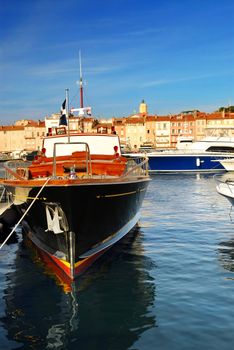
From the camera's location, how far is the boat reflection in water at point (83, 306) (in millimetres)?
7934

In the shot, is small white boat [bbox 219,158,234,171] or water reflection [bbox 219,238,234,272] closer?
water reflection [bbox 219,238,234,272]

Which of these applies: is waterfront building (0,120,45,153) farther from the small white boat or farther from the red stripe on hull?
the red stripe on hull

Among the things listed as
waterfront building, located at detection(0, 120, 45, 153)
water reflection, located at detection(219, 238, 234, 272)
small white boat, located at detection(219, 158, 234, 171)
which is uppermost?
waterfront building, located at detection(0, 120, 45, 153)

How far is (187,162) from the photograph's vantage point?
2210 inches

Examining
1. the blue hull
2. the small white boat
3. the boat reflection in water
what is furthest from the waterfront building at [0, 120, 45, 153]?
the boat reflection in water

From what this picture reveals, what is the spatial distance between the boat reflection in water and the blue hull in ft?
A: 145

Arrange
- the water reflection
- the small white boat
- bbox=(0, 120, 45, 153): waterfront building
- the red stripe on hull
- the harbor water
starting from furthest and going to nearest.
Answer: bbox=(0, 120, 45, 153): waterfront building, the small white boat, the water reflection, the red stripe on hull, the harbor water

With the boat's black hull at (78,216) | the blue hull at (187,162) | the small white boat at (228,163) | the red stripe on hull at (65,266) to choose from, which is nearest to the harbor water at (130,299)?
the red stripe on hull at (65,266)

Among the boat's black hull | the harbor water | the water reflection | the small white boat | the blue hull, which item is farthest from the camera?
the blue hull

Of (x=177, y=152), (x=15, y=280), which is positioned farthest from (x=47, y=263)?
(x=177, y=152)

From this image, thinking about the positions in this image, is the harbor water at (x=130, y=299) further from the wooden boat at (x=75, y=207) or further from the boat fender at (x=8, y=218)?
the boat fender at (x=8, y=218)

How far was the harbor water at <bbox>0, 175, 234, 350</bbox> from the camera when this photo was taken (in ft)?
25.8

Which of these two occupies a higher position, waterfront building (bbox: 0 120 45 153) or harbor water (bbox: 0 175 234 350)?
waterfront building (bbox: 0 120 45 153)

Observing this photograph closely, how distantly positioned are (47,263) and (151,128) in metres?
119
